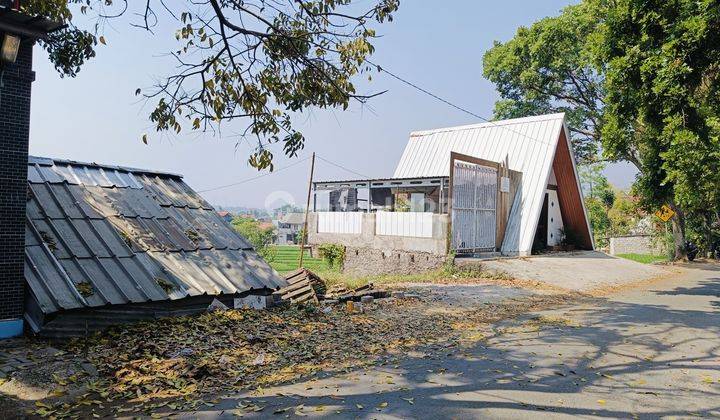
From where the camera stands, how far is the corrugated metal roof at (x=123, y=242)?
7.33m

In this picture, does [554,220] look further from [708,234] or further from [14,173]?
[14,173]

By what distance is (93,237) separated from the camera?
328 inches

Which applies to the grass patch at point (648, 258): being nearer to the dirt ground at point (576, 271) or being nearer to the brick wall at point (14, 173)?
the dirt ground at point (576, 271)

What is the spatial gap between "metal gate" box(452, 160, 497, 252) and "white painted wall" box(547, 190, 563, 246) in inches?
212

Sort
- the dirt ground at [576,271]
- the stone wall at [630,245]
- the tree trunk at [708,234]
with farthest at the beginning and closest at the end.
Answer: the stone wall at [630,245] < the tree trunk at [708,234] < the dirt ground at [576,271]

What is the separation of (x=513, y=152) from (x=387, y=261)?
28.2 feet

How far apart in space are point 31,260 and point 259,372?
3907mm

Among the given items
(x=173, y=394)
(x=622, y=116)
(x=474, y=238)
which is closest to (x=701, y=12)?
(x=622, y=116)

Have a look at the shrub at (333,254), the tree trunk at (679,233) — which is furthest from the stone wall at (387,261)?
the tree trunk at (679,233)

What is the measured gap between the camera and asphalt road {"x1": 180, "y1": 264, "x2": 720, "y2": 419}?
5.03 meters

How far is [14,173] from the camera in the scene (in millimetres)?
6883

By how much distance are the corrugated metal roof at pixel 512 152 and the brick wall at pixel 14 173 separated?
18376mm

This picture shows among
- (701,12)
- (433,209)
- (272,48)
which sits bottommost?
(433,209)

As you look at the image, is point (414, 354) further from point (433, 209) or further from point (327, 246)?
point (433, 209)
